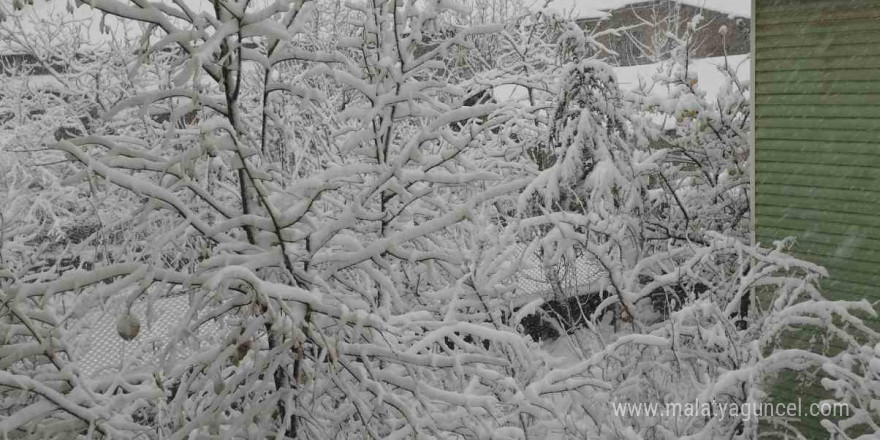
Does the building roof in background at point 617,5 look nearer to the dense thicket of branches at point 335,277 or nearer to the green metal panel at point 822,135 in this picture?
the green metal panel at point 822,135

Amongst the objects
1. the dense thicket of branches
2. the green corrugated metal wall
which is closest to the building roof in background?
the green corrugated metal wall

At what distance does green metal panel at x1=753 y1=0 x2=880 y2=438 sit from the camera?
5.42 m

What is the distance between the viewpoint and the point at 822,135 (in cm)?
570

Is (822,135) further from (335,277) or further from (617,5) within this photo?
(617,5)

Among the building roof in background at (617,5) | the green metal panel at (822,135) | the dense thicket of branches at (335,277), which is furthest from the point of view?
the building roof in background at (617,5)

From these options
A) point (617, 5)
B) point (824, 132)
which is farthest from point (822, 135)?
point (617, 5)

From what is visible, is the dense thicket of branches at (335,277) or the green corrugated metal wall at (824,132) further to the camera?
the green corrugated metal wall at (824,132)

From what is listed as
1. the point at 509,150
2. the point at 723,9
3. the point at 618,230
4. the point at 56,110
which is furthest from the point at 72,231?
the point at 723,9

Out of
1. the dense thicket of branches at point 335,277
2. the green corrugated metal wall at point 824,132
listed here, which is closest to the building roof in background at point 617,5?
the green corrugated metal wall at point 824,132

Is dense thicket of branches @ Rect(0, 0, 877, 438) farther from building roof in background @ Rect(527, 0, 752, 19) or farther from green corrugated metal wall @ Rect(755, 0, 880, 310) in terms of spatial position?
building roof in background @ Rect(527, 0, 752, 19)

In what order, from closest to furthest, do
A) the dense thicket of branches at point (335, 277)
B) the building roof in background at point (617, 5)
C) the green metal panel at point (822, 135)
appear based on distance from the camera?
1. the dense thicket of branches at point (335, 277)
2. the green metal panel at point (822, 135)
3. the building roof in background at point (617, 5)

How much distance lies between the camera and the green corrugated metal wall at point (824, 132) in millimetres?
5418

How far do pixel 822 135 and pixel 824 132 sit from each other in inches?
1.1

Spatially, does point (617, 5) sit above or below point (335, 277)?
above
